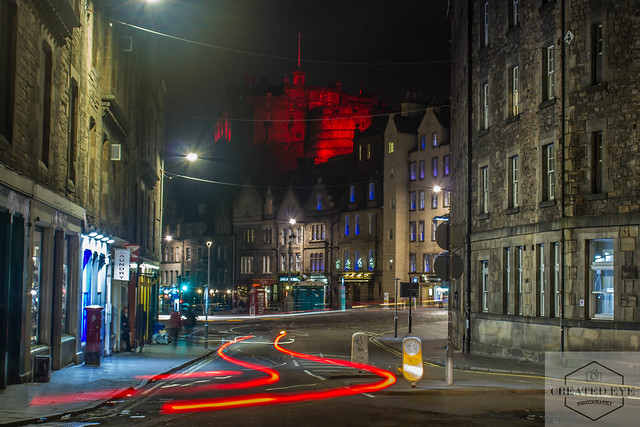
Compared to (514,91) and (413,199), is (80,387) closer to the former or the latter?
(514,91)

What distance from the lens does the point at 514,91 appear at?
93.1 ft

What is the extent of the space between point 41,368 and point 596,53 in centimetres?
1813

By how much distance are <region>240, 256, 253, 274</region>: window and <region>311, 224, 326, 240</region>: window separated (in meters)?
12.0

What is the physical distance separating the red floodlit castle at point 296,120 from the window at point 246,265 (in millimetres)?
17755

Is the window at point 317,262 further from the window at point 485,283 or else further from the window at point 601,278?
the window at point 601,278

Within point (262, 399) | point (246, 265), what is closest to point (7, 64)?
point (262, 399)

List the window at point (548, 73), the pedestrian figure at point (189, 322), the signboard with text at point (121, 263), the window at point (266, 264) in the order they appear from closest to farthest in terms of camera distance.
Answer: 1. the window at point (548, 73)
2. the signboard with text at point (121, 263)
3. the pedestrian figure at point (189, 322)
4. the window at point (266, 264)

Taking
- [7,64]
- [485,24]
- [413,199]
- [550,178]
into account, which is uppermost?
[485,24]

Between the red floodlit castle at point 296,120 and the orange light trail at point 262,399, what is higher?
the red floodlit castle at point 296,120

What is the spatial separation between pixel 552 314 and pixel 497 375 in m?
4.86
